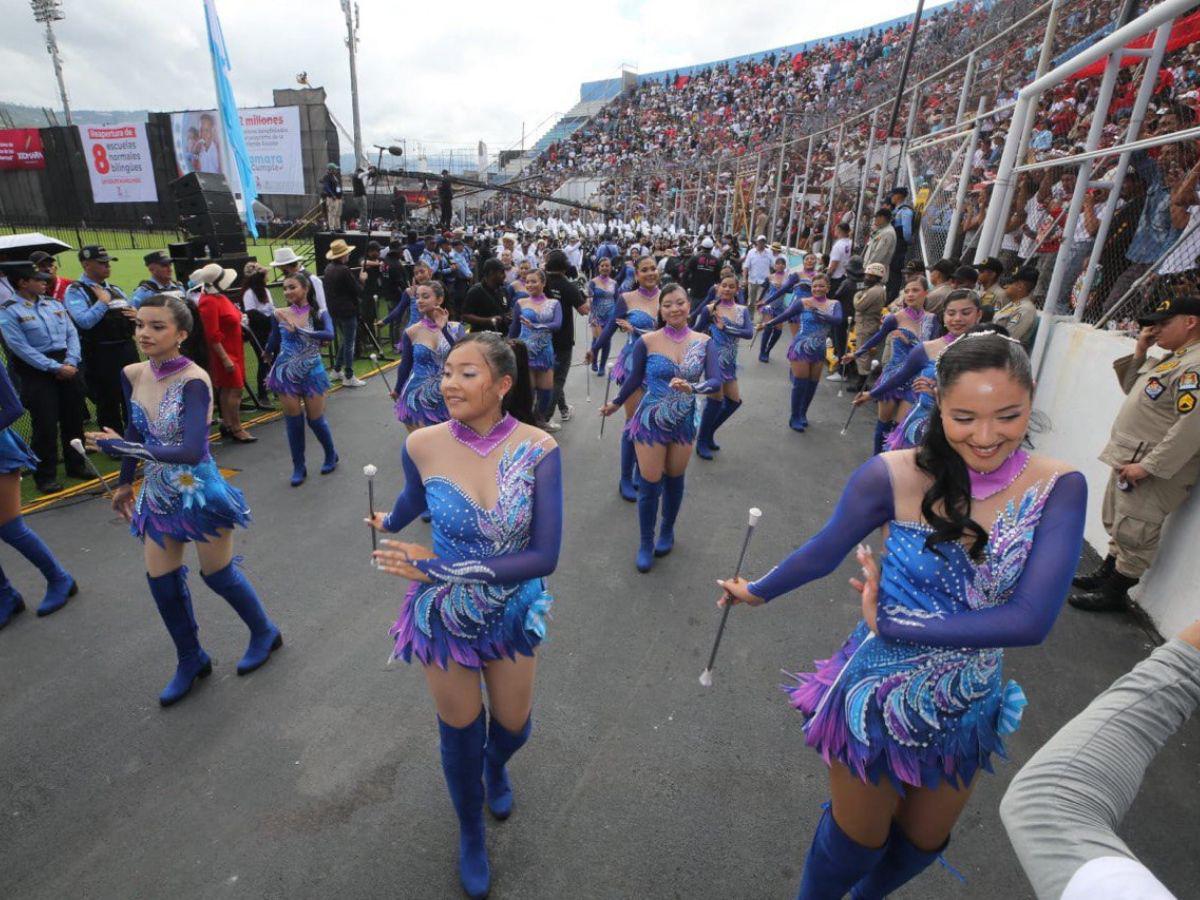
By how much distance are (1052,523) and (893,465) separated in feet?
1.37

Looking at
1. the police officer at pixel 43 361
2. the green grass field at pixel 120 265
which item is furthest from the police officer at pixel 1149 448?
the police officer at pixel 43 361

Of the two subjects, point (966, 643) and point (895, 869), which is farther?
point (895, 869)

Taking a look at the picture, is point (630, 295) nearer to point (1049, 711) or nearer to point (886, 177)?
point (1049, 711)

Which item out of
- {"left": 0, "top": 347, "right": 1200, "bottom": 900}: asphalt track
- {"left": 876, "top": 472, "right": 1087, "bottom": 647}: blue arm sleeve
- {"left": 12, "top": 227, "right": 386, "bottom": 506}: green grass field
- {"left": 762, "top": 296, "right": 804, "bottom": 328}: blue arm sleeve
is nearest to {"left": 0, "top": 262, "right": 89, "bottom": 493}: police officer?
{"left": 12, "top": 227, "right": 386, "bottom": 506}: green grass field

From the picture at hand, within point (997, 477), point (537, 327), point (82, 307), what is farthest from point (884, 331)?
point (82, 307)

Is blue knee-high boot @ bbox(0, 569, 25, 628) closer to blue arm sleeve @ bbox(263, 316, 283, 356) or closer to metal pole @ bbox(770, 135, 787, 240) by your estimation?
blue arm sleeve @ bbox(263, 316, 283, 356)

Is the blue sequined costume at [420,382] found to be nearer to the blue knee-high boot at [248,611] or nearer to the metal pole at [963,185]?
the blue knee-high boot at [248,611]

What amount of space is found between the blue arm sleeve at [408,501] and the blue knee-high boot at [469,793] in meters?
0.78

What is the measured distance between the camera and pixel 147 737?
312cm

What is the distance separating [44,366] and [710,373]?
19.2 ft

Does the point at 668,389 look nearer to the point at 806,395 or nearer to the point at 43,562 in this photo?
the point at 806,395

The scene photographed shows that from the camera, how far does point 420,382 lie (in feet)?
18.5

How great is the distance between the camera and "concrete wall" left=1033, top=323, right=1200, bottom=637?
3926mm

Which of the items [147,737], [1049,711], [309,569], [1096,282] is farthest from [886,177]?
[147,737]
